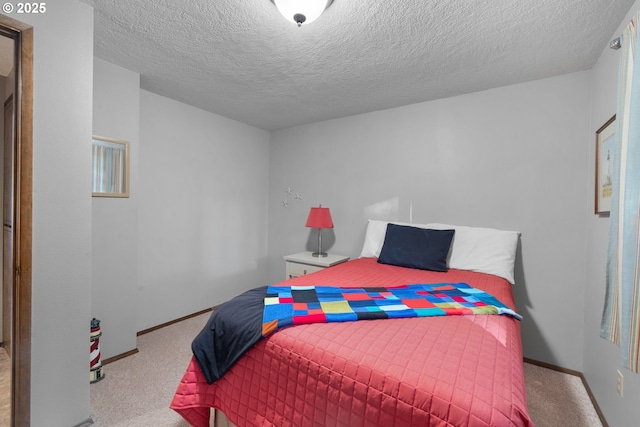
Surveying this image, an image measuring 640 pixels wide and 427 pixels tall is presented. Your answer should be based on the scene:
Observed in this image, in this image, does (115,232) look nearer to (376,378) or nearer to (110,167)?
(110,167)

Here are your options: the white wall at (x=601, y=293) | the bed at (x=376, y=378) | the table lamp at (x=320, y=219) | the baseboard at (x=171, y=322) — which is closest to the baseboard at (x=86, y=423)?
the bed at (x=376, y=378)

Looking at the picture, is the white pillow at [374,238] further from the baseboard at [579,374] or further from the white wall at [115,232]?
the white wall at [115,232]

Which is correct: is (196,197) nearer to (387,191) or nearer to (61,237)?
(61,237)

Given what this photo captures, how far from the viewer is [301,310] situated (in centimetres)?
151

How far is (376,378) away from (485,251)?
6.22ft

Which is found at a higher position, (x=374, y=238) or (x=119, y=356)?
(x=374, y=238)

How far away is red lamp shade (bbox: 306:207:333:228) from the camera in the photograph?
3.37 meters

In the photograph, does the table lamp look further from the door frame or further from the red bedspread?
the door frame

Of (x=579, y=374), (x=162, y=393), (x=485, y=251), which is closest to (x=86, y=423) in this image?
(x=162, y=393)

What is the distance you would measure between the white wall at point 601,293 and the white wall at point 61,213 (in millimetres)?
2902

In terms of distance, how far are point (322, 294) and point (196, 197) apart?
2.24 metres

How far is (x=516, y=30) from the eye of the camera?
5.88 feet

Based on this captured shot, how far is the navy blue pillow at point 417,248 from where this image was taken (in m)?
2.51

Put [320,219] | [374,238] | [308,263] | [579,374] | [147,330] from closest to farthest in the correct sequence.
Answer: [579,374] → [147,330] → [374,238] → [308,263] → [320,219]
